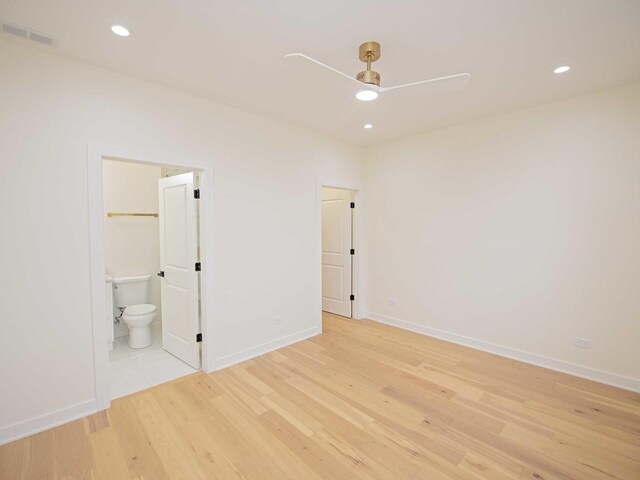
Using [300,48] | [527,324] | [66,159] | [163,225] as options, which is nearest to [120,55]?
[66,159]

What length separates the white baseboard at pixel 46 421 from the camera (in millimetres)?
2027

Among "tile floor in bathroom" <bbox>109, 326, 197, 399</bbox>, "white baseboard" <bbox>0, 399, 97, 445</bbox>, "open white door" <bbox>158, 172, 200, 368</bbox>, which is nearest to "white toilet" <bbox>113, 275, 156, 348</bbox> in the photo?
"tile floor in bathroom" <bbox>109, 326, 197, 399</bbox>

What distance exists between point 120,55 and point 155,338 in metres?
3.23

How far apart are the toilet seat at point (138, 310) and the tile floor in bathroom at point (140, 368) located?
1.44 feet

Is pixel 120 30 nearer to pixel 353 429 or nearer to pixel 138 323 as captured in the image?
pixel 138 323

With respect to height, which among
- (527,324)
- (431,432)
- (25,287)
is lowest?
(431,432)

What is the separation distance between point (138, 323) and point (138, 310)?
172mm

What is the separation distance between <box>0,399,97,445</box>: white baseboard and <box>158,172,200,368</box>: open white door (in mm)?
925

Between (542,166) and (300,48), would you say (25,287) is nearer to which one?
(300,48)

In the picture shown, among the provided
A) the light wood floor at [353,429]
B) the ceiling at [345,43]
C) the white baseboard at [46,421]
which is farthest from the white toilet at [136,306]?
the ceiling at [345,43]

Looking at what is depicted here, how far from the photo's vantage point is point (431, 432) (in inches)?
84.4

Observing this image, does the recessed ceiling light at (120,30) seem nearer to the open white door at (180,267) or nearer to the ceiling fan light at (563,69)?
the open white door at (180,267)

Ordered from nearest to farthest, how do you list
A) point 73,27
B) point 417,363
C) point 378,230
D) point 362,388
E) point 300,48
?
point 73,27 → point 300,48 → point 362,388 → point 417,363 → point 378,230

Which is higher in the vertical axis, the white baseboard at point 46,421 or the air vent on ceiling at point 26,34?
the air vent on ceiling at point 26,34
